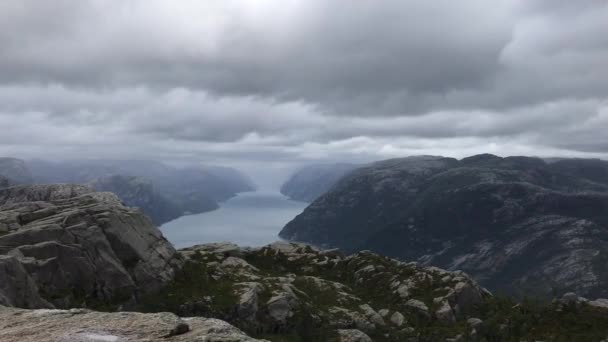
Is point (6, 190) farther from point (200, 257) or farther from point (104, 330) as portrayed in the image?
point (104, 330)

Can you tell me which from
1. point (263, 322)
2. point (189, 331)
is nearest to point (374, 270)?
point (263, 322)

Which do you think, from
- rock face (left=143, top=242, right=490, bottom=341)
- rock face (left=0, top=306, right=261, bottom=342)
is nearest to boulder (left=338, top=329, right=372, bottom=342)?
rock face (left=143, top=242, right=490, bottom=341)

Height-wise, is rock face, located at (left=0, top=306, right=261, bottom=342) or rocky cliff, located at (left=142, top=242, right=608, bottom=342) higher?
rock face, located at (left=0, top=306, right=261, bottom=342)

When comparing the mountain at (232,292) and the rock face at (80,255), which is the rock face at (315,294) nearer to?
the mountain at (232,292)

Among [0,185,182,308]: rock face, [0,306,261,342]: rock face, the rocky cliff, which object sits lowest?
the rocky cliff

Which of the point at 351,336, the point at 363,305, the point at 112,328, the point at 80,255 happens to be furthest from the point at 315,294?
the point at 112,328

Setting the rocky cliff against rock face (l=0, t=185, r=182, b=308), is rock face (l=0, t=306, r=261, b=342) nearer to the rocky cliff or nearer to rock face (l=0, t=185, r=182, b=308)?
rock face (l=0, t=185, r=182, b=308)

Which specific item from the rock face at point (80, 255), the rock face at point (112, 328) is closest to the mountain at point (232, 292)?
the rock face at point (80, 255)
